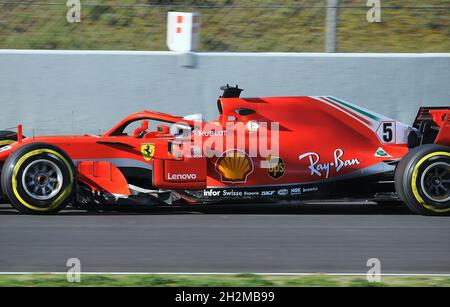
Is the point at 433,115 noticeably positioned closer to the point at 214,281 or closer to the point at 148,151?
the point at 148,151

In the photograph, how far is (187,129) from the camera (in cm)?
993

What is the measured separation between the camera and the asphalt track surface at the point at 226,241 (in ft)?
23.9

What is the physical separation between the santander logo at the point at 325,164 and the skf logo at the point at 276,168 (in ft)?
0.71

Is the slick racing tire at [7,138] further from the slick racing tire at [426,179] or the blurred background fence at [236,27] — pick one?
the slick racing tire at [426,179]

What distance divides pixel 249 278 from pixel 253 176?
9.60ft

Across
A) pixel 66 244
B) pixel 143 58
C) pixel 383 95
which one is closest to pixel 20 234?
pixel 66 244

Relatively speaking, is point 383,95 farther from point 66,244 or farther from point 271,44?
point 66,244

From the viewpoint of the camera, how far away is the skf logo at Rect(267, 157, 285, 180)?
9578 millimetres

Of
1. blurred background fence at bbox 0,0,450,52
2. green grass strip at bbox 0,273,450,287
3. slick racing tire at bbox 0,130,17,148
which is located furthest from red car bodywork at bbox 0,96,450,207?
blurred background fence at bbox 0,0,450,52


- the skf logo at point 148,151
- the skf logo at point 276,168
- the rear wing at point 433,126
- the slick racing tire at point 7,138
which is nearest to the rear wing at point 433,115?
the rear wing at point 433,126

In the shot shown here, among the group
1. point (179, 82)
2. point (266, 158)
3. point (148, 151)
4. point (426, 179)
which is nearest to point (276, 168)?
point (266, 158)

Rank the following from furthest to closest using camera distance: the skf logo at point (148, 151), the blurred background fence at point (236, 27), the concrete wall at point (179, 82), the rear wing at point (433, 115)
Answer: the blurred background fence at point (236, 27)
the concrete wall at point (179, 82)
the rear wing at point (433, 115)
the skf logo at point (148, 151)

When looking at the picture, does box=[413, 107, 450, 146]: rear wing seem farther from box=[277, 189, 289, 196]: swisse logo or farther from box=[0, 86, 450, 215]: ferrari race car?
box=[277, 189, 289, 196]: swisse logo

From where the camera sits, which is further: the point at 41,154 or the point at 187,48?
the point at 187,48
